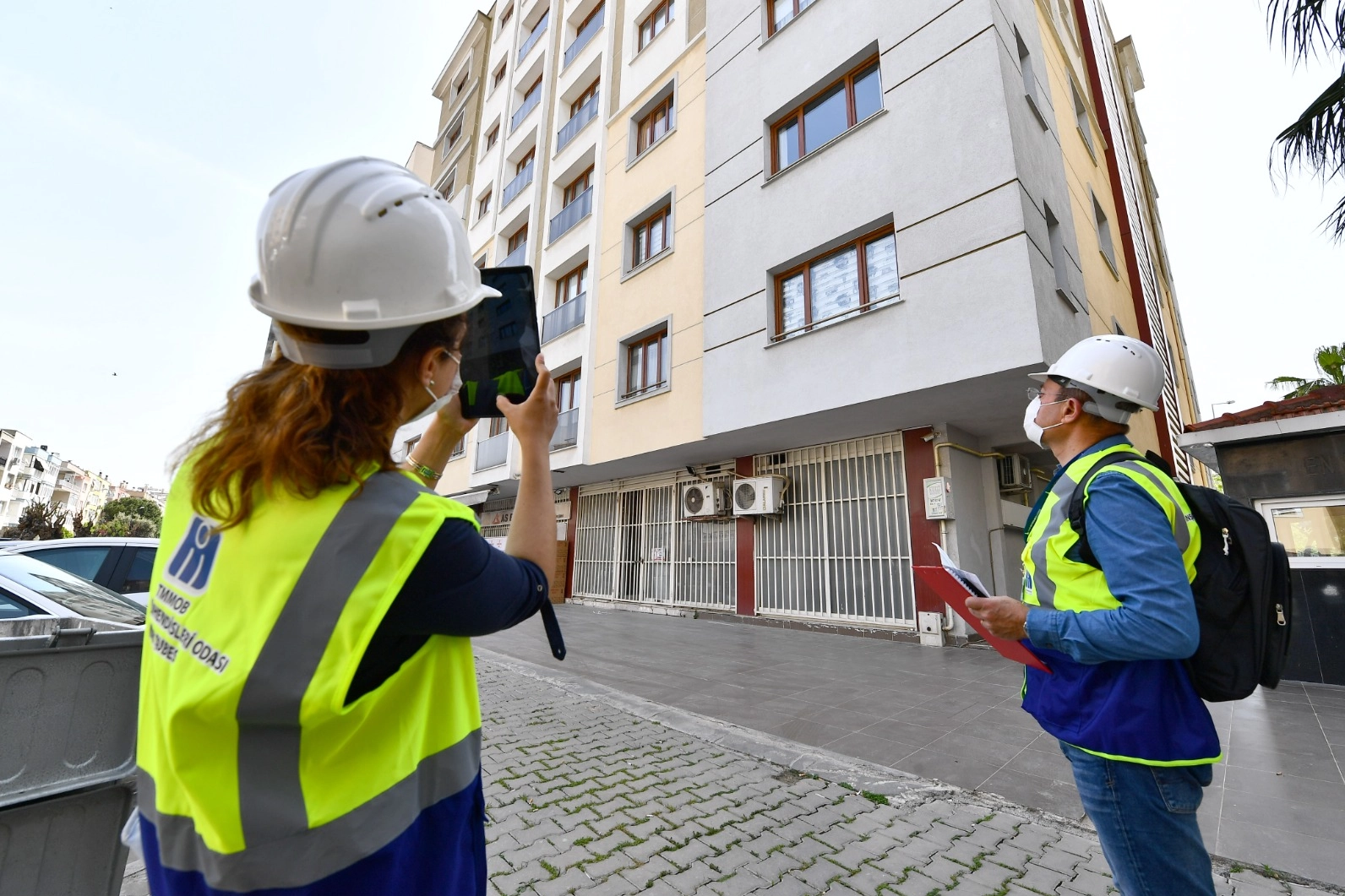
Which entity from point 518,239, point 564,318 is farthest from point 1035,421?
point 518,239

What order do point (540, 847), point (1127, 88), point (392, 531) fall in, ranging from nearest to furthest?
point (392, 531)
point (540, 847)
point (1127, 88)

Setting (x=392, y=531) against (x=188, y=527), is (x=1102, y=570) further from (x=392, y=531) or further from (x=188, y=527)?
(x=188, y=527)

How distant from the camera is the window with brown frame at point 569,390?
46.5ft

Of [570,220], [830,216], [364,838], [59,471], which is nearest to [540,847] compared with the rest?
[364,838]

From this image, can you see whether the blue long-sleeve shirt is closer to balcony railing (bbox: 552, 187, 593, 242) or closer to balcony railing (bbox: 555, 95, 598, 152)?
balcony railing (bbox: 552, 187, 593, 242)

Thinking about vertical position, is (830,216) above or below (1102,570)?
above

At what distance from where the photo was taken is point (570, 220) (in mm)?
15320

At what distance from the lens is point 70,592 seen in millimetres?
2424

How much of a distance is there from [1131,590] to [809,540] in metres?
8.67

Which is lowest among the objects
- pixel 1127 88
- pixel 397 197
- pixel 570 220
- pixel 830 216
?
pixel 397 197

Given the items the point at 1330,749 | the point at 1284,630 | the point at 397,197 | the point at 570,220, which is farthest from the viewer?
the point at 570,220

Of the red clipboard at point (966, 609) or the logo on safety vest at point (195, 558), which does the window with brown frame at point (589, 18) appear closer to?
the red clipboard at point (966, 609)

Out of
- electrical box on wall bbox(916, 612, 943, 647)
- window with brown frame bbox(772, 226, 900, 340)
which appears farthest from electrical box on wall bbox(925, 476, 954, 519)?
window with brown frame bbox(772, 226, 900, 340)

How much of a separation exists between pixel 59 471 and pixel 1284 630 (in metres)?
119
